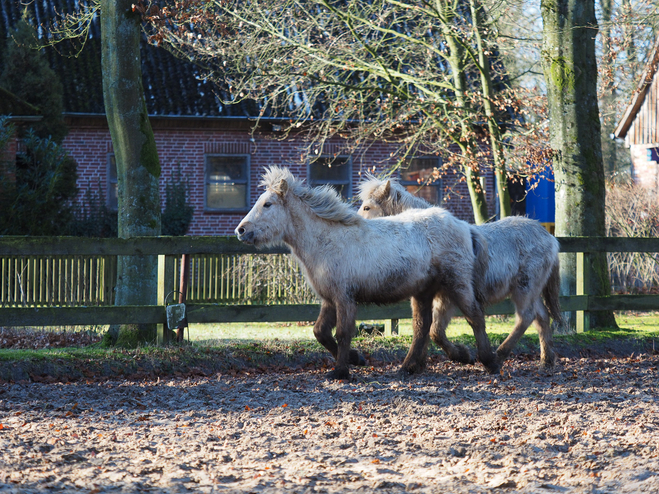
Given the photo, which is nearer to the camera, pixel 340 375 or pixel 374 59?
pixel 340 375

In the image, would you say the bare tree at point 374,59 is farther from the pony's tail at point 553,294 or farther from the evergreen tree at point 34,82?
the pony's tail at point 553,294

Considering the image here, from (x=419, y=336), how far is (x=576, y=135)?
4.43m

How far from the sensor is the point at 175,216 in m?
17.8

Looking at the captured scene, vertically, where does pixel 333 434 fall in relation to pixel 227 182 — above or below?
below

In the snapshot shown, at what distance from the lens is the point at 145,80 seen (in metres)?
19.1

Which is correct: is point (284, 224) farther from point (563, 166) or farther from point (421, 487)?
point (563, 166)

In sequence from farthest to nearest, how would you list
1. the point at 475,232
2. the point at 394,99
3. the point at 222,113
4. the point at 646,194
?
the point at 222,113
the point at 646,194
the point at 394,99
the point at 475,232

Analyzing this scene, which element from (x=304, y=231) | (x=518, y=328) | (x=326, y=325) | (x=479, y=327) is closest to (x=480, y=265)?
(x=479, y=327)

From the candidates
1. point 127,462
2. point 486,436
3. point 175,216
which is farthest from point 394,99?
point 127,462

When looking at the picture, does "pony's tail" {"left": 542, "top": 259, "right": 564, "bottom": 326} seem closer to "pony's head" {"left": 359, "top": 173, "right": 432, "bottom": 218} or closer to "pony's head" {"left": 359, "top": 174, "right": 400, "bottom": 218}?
"pony's head" {"left": 359, "top": 173, "right": 432, "bottom": 218}

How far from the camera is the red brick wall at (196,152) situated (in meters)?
18.4

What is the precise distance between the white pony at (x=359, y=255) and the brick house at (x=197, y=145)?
10893 mm

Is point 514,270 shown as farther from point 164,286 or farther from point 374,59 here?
point 374,59

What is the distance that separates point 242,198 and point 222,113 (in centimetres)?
225
